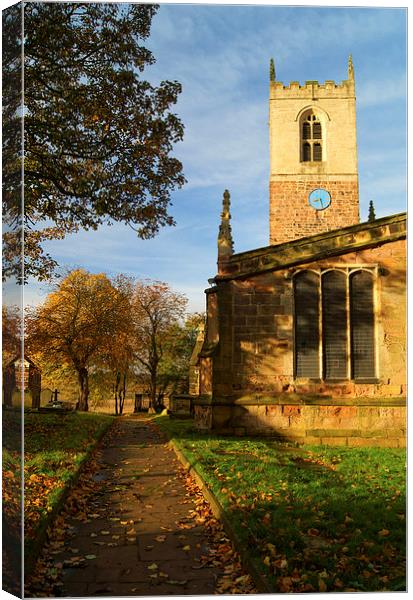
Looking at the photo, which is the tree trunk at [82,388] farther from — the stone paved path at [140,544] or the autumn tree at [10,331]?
the autumn tree at [10,331]

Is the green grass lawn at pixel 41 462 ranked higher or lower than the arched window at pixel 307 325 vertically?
lower

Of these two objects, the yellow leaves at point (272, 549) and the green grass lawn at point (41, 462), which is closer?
the green grass lawn at point (41, 462)

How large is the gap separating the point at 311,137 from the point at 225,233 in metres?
23.0

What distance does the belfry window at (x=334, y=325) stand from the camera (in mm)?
12906

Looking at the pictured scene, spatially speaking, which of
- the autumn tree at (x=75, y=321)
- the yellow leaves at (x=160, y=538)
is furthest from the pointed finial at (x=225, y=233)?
the autumn tree at (x=75, y=321)

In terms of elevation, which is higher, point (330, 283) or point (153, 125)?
point (153, 125)

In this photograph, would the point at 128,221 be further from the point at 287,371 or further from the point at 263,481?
the point at 287,371

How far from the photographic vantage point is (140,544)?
553 cm

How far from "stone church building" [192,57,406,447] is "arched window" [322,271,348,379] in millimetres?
24

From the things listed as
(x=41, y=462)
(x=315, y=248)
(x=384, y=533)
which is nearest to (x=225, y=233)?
(x=315, y=248)

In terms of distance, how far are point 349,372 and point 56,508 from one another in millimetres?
8230

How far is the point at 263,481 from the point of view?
7.87 m

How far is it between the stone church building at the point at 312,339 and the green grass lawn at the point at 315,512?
1763 mm
